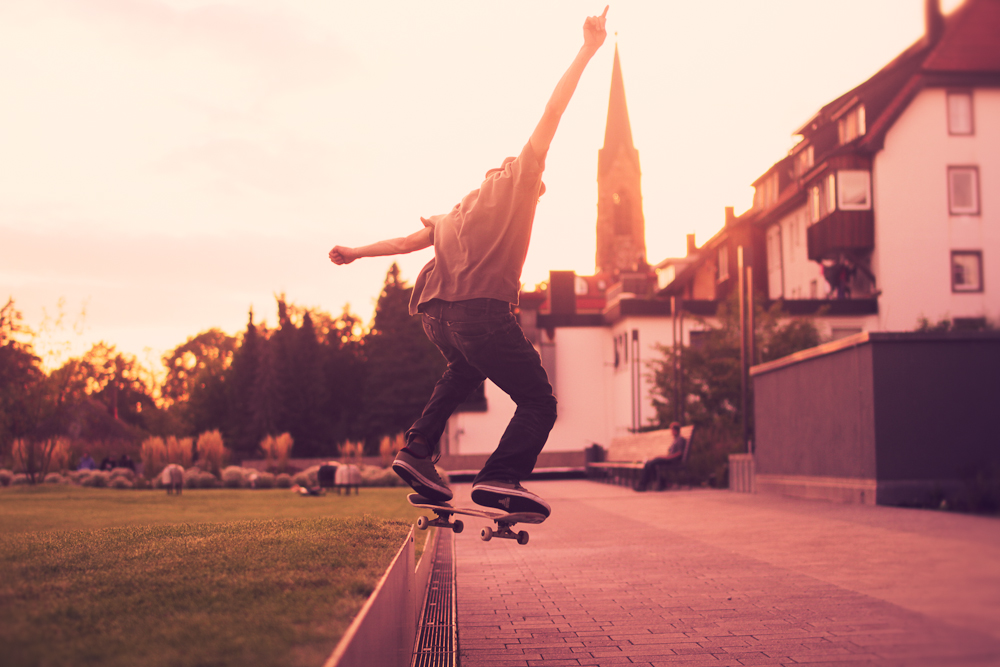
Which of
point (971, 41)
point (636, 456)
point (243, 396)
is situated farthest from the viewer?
point (243, 396)

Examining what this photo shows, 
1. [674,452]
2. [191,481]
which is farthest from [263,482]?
[674,452]

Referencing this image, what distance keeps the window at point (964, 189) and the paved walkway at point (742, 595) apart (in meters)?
0.77

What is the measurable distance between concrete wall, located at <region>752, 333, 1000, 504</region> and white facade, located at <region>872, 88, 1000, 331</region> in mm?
172

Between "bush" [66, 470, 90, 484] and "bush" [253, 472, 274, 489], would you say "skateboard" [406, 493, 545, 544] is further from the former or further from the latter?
"bush" [66, 470, 90, 484]

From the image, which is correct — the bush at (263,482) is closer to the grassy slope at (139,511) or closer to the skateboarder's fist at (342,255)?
the grassy slope at (139,511)

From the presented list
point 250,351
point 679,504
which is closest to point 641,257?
point 250,351

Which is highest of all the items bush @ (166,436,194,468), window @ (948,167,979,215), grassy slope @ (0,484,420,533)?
window @ (948,167,979,215)

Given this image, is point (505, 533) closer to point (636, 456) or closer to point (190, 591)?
point (190, 591)

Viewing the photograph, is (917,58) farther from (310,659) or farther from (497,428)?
(497,428)

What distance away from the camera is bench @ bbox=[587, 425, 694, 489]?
69.8 feet

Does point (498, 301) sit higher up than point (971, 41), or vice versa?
point (971, 41)

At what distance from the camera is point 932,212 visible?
3.55m

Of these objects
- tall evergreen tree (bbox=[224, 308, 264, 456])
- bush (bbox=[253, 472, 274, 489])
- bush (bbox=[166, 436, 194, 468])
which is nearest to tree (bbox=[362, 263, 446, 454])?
tall evergreen tree (bbox=[224, 308, 264, 456])

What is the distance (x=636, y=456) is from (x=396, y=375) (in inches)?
2062
